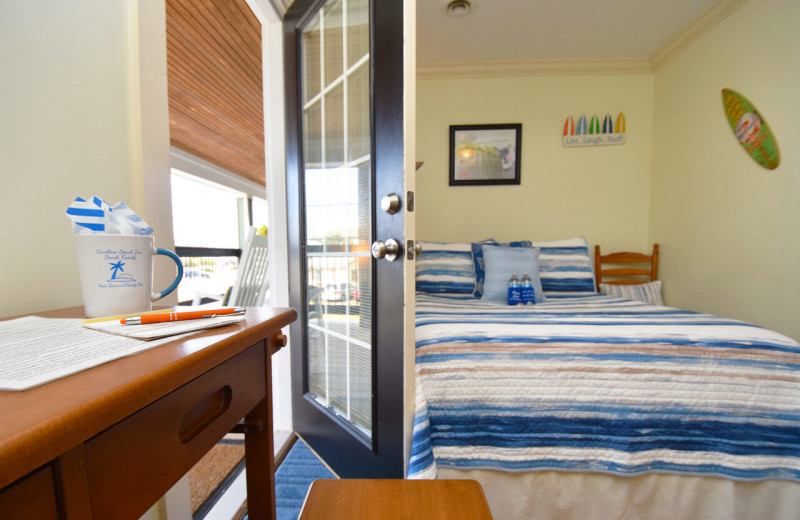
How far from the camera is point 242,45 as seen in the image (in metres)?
2.26

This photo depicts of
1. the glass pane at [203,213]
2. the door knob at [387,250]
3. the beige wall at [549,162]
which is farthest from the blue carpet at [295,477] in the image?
the glass pane at [203,213]

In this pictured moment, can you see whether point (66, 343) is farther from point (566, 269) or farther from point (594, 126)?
point (594, 126)

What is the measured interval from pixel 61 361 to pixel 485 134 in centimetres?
276

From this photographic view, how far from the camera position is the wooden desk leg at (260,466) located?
59 centimetres

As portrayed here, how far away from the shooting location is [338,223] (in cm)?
132

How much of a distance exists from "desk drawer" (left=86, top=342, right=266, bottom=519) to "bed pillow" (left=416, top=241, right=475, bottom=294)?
166cm

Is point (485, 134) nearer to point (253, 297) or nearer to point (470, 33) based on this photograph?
point (470, 33)

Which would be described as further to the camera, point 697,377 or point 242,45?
point 242,45

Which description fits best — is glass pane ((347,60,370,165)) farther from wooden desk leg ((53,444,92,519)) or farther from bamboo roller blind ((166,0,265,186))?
bamboo roller blind ((166,0,265,186))

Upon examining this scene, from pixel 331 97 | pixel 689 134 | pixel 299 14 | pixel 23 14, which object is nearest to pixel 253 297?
pixel 331 97

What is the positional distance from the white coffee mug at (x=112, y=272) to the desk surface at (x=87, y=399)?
0.19 meters

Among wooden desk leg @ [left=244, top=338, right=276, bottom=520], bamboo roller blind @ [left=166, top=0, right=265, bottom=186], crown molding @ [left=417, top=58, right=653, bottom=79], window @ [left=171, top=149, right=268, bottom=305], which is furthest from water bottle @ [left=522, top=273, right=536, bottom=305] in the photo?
window @ [left=171, top=149, right=268, bottom=305]

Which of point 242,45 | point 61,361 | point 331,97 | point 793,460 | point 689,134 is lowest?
point 793,460

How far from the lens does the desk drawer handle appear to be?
0.41m
